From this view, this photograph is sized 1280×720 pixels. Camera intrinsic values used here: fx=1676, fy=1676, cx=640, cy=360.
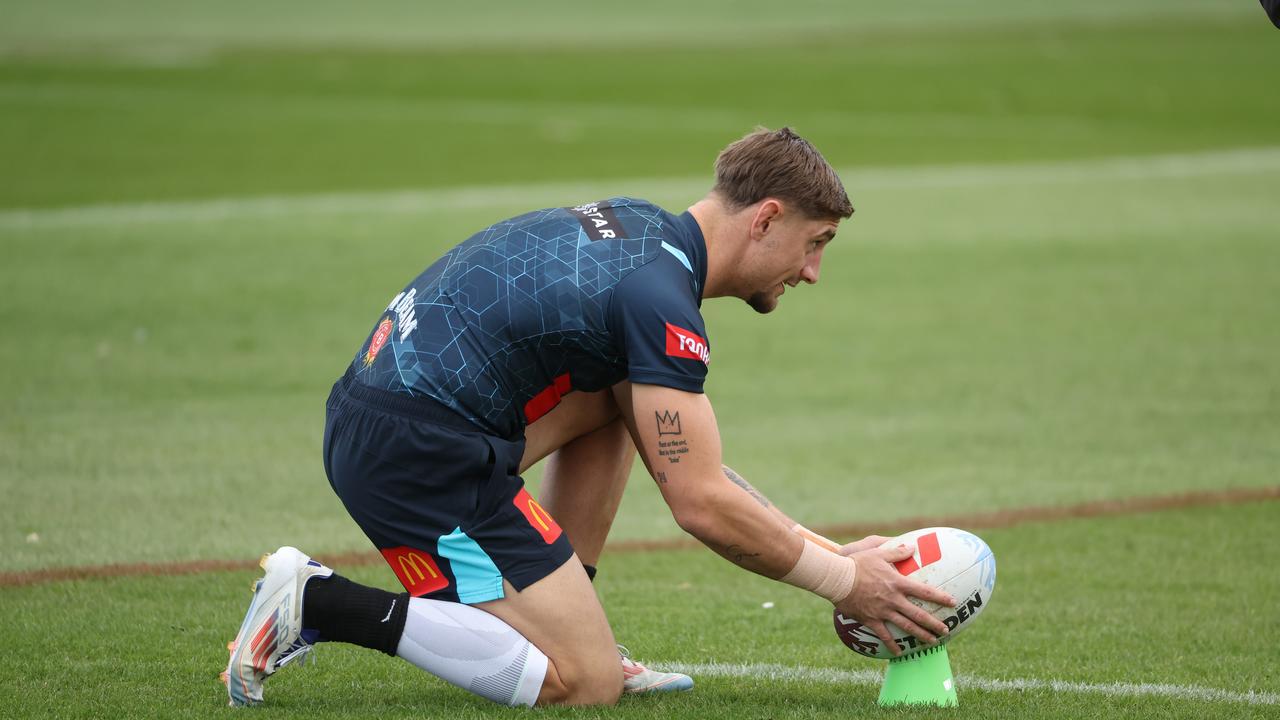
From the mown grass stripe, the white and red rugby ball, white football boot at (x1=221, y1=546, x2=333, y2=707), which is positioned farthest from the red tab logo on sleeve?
the mown grass stripe

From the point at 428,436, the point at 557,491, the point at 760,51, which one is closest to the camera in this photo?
the point at 428,436

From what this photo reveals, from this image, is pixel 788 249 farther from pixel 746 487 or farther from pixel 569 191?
pixel 569 191

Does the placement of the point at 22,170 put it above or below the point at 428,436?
below

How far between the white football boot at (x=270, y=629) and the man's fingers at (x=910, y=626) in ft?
5.80

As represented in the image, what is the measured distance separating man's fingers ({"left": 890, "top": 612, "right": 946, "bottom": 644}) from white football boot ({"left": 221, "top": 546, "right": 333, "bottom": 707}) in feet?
5.80

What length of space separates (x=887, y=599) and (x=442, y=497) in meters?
1.39

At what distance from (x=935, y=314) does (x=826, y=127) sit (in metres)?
16.9

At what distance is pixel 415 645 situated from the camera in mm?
5066

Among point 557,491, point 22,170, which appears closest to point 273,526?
point 557,491

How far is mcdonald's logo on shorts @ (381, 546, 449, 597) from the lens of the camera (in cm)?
518

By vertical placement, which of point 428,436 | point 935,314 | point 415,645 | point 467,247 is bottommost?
point 935,314

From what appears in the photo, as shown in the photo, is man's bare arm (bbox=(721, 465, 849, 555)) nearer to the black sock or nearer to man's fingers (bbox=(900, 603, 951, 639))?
man's fingers (bbox=(900, 603, 951, 639))

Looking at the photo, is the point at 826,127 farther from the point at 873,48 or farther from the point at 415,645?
the point at 415,645

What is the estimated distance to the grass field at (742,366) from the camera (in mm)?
5988
